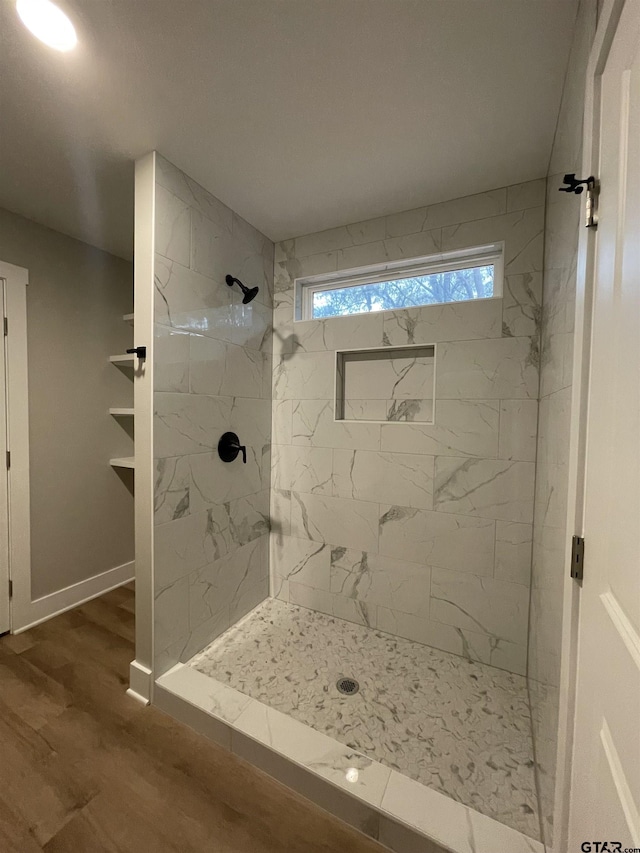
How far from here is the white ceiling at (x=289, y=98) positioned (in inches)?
40.7

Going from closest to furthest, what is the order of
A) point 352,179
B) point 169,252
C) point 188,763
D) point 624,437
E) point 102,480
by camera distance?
point 624,437 < point 188,763 < point 169,252 < point 352,179 < point 102,480

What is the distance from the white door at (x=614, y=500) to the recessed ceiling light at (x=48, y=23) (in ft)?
4.80

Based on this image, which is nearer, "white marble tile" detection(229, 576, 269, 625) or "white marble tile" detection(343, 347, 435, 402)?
"white marble tile" detection(343, 347, 435, 402)

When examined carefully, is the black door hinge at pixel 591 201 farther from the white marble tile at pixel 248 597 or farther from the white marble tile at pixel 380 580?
the white marble tile at pixel 248 597

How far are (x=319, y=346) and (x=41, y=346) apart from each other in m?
1.79

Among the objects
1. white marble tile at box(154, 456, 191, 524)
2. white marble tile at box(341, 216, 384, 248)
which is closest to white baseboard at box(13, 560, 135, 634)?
white marble tile at box(154, 456, 191, 524)

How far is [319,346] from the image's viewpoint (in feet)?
7.41

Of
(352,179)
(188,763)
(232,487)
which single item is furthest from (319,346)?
(188,763)

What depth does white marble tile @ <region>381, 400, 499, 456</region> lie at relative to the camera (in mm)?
1820

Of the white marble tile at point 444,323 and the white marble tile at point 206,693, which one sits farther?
the white marble tile at point 444,323

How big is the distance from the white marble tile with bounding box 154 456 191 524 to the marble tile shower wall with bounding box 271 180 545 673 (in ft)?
2.61

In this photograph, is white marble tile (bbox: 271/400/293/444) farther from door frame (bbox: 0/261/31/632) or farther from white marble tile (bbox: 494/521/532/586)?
door frame (bbox: 0/261/31/632)

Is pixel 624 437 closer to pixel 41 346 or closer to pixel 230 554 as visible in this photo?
pixel 230 554

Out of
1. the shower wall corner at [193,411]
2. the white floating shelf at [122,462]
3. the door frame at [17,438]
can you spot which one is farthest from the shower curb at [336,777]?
the white floating shelf at [122,462]
